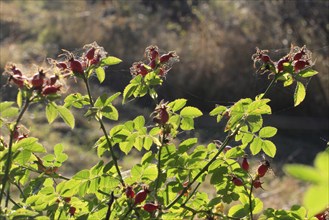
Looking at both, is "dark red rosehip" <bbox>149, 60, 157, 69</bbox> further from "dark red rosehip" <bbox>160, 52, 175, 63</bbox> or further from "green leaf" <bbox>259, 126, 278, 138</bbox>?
"green leaf" <bbox>259, 126, 278, 138</bbox>

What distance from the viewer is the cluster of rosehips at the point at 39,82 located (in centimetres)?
114

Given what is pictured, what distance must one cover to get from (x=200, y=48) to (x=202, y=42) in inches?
6.0

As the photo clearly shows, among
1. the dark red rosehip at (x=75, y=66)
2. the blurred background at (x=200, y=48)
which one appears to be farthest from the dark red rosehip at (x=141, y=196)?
the blurred background at (x=200, y=48)

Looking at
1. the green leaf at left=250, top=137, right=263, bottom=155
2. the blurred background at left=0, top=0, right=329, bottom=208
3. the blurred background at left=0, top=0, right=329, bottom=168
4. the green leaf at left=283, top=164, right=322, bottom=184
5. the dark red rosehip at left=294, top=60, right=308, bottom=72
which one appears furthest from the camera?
the blurred background at left=0, top=0, right=329, bottom=168

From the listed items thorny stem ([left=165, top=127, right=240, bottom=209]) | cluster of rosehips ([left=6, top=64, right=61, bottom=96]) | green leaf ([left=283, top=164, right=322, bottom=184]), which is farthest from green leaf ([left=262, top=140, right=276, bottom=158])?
green leaf ([left=283, top=164, right=322, bottom=184])

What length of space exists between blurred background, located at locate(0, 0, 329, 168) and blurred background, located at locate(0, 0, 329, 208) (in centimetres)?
1

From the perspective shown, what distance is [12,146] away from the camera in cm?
125

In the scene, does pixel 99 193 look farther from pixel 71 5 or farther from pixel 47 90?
pixel 71 5

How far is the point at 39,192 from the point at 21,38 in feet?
28.8

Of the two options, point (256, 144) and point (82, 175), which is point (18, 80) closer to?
point (82, 175)

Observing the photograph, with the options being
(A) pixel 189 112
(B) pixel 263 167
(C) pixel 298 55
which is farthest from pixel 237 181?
(C) pixel 298 55

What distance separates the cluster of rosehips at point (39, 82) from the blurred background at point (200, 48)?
4.04m

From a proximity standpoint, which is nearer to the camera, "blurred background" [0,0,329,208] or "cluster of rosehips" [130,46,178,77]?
"cluster of rosehips" [130,46,178,77]

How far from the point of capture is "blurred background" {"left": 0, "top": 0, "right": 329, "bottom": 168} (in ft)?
22.3
